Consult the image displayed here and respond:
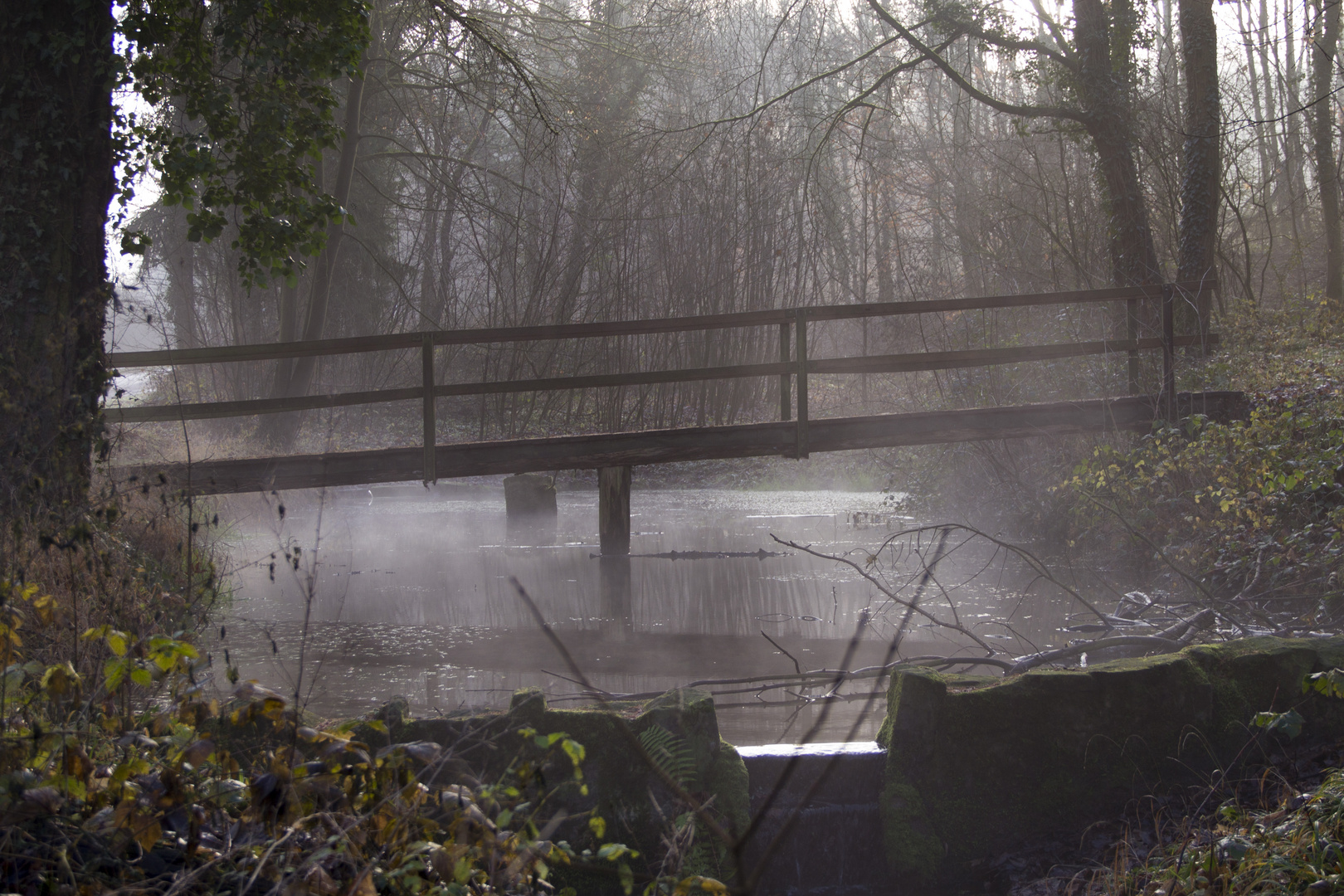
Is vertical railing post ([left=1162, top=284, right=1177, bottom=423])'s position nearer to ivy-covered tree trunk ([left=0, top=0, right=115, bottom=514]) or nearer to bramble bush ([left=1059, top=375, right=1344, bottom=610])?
bramble bush ([left=1059, top=375, right=1344, bottom=610])

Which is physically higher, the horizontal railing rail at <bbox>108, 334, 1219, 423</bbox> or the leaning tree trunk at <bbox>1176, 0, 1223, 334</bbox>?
the leaning tree trunk at <bbox>1176, 0, 1223, 334</bbox>

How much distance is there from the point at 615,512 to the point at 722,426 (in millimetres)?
2081

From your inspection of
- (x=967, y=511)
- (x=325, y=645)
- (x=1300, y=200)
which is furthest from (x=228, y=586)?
(x=1300, y=200)

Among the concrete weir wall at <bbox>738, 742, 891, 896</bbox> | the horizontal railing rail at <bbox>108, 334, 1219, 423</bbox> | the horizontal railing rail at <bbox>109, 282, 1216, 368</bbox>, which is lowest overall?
the concrete weir wall at <bbox>738, 742, 891, 896</bbox>

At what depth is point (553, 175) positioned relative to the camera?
17734mm

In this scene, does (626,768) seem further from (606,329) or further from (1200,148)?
(1200,148)

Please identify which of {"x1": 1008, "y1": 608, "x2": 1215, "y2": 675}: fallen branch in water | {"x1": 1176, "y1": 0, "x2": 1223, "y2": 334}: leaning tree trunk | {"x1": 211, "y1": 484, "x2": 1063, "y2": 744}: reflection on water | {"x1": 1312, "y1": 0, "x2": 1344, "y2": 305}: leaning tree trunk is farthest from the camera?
{"x1": 1312, "y1": 0, "x2": 1344, "y2": 305}: leaning tree trunk

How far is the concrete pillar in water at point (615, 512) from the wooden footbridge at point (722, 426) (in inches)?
47.8

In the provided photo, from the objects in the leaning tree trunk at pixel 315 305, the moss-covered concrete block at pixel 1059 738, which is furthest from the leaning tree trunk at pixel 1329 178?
the moss-covered concrete block at pixel 1059 738

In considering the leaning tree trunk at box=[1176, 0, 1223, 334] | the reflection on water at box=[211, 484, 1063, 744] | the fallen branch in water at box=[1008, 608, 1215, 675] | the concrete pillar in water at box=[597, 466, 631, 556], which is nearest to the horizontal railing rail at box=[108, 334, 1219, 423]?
the reflection on water at box=[211, 484, 1063, 744]

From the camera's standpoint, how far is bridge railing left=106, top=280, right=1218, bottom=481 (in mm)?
6797

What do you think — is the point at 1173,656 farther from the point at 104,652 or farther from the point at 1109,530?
the point at 1109,530

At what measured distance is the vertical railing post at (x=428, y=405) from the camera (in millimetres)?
6855

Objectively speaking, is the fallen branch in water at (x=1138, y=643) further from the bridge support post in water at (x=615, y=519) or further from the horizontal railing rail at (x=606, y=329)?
the bridge support post in water at (x=615, y=519)
